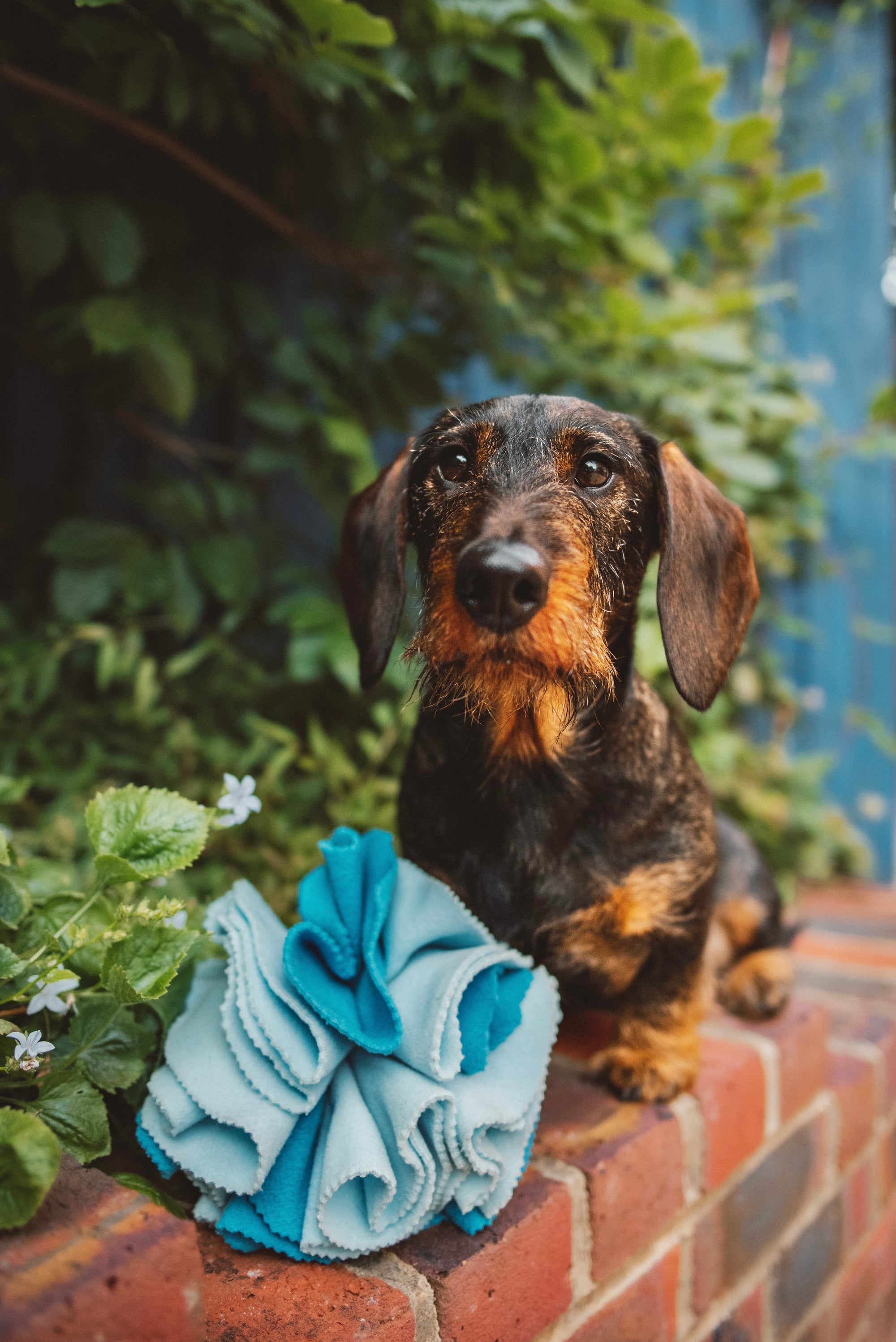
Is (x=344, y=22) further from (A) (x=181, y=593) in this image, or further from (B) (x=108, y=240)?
(A) (x=181, y=593)

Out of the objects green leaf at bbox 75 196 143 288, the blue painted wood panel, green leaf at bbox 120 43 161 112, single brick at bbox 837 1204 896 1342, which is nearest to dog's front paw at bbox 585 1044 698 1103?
single brick at bbox 837 1204 896 1342

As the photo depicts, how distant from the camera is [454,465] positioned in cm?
118

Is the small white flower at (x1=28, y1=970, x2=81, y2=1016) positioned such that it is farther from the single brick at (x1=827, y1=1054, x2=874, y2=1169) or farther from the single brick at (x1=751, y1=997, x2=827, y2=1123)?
the single brick at (x1=827, y1=1054, x2=874, y2=1169)

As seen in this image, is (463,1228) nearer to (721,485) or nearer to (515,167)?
(515,167)

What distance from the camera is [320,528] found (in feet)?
8.57

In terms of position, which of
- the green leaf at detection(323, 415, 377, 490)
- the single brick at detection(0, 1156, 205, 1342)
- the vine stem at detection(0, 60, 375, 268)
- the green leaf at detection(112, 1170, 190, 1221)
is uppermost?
the vine stem at detection(0, 60, 375, 268)

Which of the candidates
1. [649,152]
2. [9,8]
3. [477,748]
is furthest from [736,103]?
[477,748]

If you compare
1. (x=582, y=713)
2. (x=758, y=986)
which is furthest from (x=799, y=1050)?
(x=582, y=713)

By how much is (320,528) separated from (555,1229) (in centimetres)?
197

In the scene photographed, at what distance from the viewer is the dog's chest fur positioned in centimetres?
113

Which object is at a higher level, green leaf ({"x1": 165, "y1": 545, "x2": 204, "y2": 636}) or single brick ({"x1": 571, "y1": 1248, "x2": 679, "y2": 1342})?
green leaf ({"x1": 165, "y1": 545, "x2": 204, "y2": 636})

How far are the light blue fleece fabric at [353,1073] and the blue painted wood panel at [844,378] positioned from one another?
9.85ft

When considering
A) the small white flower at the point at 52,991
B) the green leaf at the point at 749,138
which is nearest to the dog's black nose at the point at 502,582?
the small white flower at the point at 52,991

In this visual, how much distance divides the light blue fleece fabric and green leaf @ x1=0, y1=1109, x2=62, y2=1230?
20cm
